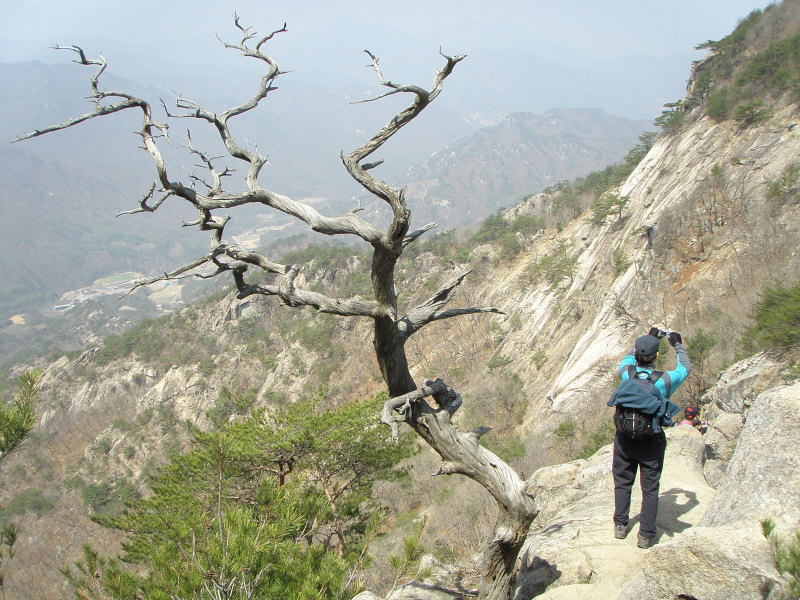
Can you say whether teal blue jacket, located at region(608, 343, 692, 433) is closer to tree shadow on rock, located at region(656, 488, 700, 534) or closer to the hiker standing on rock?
the hiker standing on rock

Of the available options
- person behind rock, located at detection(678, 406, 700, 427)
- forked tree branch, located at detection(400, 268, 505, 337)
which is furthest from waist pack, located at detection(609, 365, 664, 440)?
person behind rock, located at detection(678, 406, 700, 427)

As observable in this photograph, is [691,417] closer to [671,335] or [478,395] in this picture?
[671,335]

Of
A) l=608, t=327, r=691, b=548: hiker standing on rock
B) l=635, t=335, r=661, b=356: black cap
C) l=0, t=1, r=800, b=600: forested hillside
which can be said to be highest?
l=635, t=335, r=661, b=356: black cap

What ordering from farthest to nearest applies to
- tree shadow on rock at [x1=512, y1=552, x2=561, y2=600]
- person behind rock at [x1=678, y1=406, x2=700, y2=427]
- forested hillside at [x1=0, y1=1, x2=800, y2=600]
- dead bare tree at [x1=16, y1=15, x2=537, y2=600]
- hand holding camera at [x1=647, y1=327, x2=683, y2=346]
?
person behind rock at [x1=678, y1=406, x2=700, y2=427]
tree shadow on rock at [x1=512, y1=552, x2=561, y2=600]
hand holding camera at [x1=647, y1=327, x2=683, y2=346]
forested hillside at [x1=0, y1=1, x2=800, y2=600]
dead bare tree at [x1=16, y1=15, x2=537, y2=600]

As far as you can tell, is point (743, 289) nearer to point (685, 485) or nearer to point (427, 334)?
point (685, 485)

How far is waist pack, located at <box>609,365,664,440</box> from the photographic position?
3.70 meters

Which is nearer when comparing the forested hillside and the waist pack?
the waist pack

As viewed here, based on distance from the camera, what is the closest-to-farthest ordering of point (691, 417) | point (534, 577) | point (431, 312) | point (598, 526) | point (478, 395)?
point (431, 312), point (534, 577), point (598, 526), point (691, 417), point (478, 395)

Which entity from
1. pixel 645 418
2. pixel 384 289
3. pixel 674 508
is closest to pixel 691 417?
pixel 674 508

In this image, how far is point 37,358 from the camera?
83562 mm

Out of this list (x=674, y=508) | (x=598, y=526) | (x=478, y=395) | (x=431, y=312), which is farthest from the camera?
(x=478, y=395)

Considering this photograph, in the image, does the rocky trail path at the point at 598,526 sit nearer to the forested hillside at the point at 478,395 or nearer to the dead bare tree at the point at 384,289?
the forested hillside at the point at 478,395

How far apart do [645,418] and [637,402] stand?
0.17 meters

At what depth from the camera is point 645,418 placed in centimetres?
375
